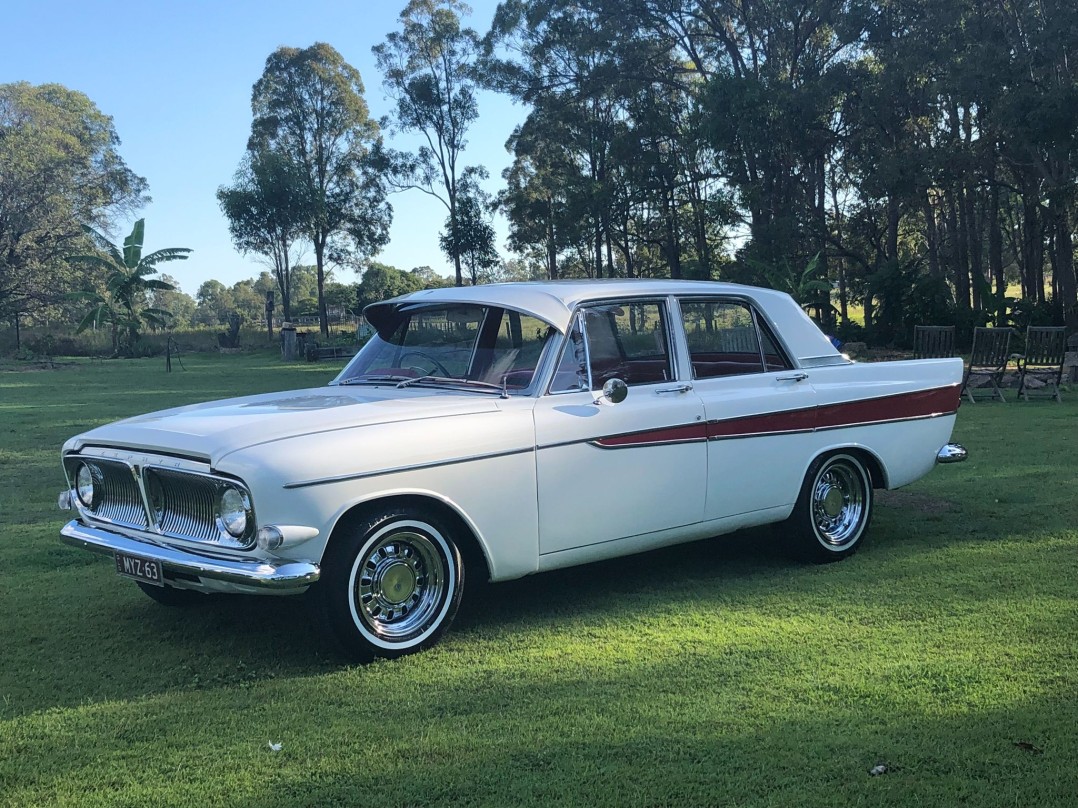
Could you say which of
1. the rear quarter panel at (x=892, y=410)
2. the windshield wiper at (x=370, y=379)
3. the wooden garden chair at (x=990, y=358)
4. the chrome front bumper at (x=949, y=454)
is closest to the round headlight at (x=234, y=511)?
the windshield wiper at (x=370, y=379)

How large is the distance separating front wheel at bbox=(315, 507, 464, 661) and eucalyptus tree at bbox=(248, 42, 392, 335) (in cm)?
5014

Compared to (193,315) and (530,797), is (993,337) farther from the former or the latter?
(193,315)

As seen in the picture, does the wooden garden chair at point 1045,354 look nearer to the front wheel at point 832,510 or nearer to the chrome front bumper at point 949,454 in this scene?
the chrome front bumper at point 949,454

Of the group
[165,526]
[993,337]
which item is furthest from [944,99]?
[165,526]

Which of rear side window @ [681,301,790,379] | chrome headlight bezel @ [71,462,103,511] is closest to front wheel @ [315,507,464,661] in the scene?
chrome headlight bezel @ [71,462,103,511]

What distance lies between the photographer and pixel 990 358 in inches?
616

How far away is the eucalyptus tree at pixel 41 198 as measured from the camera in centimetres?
4894

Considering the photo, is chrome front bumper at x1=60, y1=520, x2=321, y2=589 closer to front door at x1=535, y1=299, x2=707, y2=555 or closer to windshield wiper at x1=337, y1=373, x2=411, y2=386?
front door at x1=535, y1=299, x2=707, y2=555

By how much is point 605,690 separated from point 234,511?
5.69ft

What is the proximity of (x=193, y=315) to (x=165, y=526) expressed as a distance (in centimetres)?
13856

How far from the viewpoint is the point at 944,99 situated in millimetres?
27797

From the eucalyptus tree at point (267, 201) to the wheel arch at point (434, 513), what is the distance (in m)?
47.8

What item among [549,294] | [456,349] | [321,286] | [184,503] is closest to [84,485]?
[184,503]

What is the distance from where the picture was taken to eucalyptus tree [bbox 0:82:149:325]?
1927 inches
